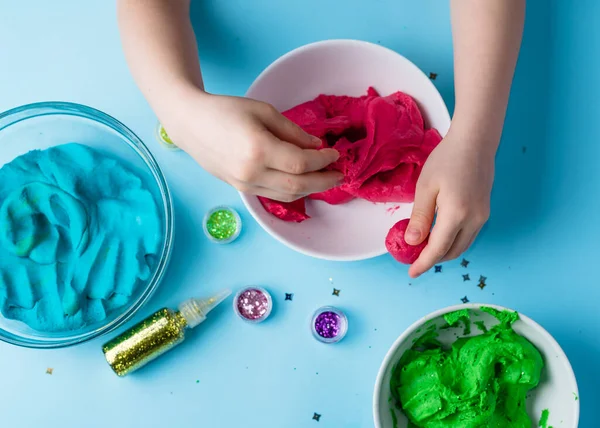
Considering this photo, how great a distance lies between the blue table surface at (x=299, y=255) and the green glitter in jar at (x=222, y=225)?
2 cm

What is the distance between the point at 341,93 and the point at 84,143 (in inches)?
19.1

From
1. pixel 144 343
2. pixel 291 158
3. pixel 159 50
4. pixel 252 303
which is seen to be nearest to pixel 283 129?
pixel 291 158

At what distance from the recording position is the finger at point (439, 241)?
35.5 inches

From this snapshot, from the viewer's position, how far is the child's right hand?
0.81 m

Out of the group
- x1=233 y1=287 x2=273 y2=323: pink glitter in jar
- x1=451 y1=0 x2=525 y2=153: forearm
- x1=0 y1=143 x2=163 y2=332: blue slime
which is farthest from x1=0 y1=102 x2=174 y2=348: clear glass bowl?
x1=451 y1=0 x2=525 y2=153: forearm

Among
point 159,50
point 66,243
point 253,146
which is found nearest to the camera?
point 253,146

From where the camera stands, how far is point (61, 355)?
107 cm

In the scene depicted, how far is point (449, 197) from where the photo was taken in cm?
89

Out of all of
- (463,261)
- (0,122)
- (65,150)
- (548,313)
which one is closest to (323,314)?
(463,261)

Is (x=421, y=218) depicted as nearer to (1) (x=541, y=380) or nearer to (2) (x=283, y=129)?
(2) (x=283, y=129)

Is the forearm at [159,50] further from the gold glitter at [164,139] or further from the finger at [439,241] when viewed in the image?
the finger at [439,241]

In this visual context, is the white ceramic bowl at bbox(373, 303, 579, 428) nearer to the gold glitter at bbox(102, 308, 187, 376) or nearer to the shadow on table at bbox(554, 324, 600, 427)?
the shadow on table at bbox(554, 324, 600, 427)

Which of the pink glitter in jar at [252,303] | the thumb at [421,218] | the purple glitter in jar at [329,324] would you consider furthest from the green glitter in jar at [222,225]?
the thumb at [421,218]

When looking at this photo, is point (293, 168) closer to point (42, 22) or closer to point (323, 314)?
point (323, 314)
